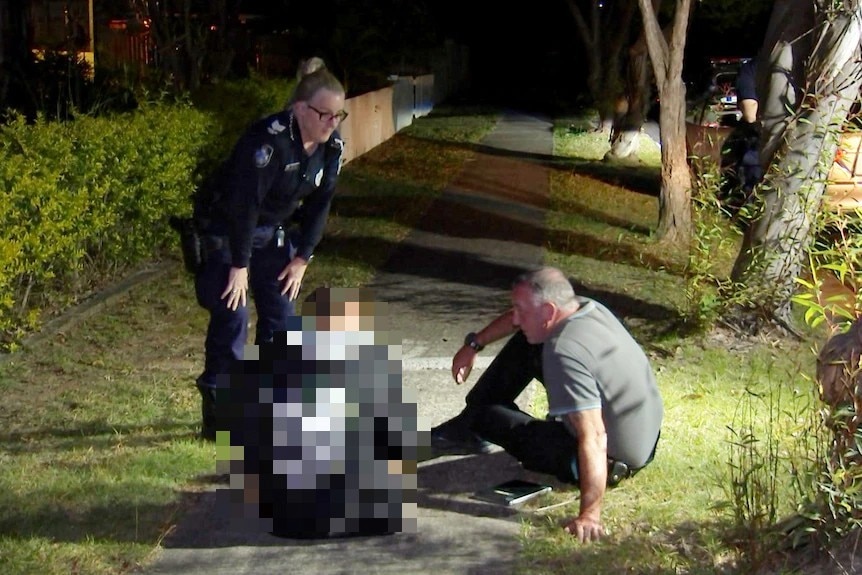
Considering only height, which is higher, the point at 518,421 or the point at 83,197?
the point at 83,197

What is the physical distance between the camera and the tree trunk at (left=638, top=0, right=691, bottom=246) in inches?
420

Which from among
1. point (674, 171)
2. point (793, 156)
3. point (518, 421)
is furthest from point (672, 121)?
point (518, 421)

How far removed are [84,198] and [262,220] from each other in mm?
2705

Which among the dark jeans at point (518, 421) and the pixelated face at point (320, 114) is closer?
the dark jeans at point (518, 421)

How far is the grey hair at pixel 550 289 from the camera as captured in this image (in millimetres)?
4363

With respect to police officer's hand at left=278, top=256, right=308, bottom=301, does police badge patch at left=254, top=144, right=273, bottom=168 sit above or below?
above

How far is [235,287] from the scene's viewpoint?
16.7 feet

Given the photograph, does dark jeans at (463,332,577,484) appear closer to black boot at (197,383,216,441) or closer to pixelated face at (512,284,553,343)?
pixelated face at (512,284,553,343)

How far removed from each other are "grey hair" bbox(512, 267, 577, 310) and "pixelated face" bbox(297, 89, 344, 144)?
47.0 inches

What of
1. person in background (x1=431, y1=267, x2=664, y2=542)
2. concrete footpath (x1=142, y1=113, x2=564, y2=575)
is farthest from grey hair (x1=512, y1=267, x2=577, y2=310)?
concrete footpath (x1=142, y1=113, x2=564, y2=575)

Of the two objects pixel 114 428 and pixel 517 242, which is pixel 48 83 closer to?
pixel 517 242

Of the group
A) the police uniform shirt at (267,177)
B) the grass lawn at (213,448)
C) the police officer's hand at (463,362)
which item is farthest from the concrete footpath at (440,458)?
the police uniform shirt at (267,177)

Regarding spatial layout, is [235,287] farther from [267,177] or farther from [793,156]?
[793,156]

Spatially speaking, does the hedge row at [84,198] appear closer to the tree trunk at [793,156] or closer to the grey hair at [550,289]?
the grey hair at [550,289]
